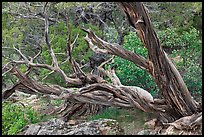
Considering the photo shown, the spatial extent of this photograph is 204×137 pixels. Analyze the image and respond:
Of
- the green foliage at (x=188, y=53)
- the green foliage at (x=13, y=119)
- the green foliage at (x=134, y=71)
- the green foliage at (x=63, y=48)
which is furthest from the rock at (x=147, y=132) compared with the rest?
the green foliage at (x=63, y=48)

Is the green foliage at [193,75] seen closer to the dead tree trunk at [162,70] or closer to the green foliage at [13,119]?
the dead tree trunk at [162,70]

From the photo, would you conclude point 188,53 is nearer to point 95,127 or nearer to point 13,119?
point 95,127

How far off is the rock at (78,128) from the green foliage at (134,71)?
1.03 m

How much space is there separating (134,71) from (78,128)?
170 cm

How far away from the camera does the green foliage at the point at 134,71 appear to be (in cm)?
705

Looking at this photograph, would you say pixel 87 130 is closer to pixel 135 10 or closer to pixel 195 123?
pixel 195 123

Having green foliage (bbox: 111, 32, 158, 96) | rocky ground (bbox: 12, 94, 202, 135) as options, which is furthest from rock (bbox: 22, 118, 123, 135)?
green foliage (bbox: 111, 32, 158, 96)

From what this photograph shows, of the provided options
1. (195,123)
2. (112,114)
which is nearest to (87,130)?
(112,114)

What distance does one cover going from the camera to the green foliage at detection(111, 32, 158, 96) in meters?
7.05

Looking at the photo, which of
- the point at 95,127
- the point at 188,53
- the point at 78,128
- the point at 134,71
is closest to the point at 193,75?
the point at 188,53

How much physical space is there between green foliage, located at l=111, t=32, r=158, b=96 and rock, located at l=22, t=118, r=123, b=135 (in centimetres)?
103

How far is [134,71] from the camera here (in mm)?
7086

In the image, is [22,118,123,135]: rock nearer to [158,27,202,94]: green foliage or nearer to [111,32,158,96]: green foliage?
[111,32,158,96]: green foliage

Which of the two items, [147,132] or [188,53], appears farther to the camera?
[188,53]
